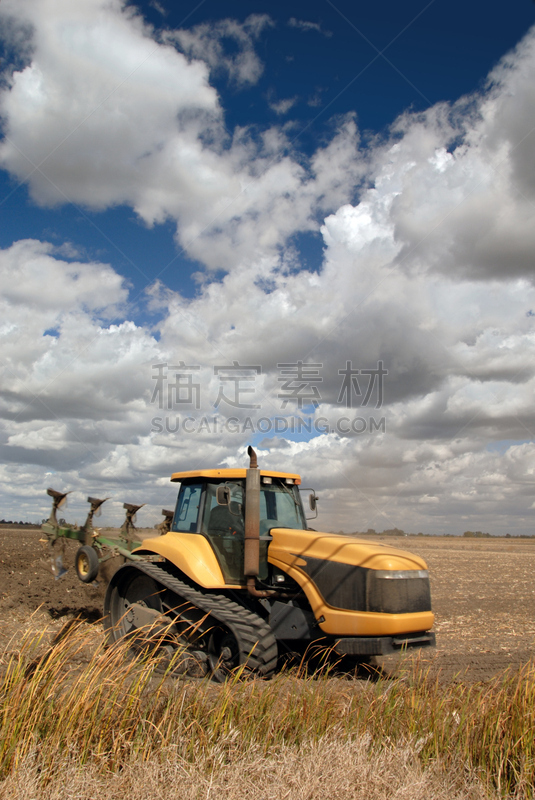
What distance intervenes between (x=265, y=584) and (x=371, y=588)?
5.48 ft

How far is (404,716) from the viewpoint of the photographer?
4.82 metres

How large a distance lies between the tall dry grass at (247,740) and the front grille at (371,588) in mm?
1598

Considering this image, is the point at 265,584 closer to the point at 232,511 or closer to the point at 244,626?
the point at 244,626

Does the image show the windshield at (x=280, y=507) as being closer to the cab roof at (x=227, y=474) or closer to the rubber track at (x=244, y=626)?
the cab roof at (x=227, y=474)

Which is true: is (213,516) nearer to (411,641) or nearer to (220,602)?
(220,602)

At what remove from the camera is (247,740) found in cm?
443

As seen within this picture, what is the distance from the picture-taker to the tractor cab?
7.99 metres

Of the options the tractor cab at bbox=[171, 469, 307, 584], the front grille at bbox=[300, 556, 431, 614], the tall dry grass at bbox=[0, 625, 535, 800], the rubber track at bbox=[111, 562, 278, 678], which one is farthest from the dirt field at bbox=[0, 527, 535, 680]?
the tractor cab at bbox=[171, 469, 307, 584]

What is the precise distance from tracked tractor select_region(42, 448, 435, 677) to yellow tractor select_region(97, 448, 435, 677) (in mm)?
14

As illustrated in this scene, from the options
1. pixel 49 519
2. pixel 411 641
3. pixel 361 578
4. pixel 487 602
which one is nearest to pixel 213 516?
pixel 361 578

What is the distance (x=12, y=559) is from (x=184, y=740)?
16.8 metres

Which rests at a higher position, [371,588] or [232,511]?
[232,511]

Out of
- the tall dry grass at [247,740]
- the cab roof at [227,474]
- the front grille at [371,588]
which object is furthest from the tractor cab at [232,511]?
the tall dry grass at [247,740]

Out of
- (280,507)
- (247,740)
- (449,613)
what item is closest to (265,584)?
(280,507)
